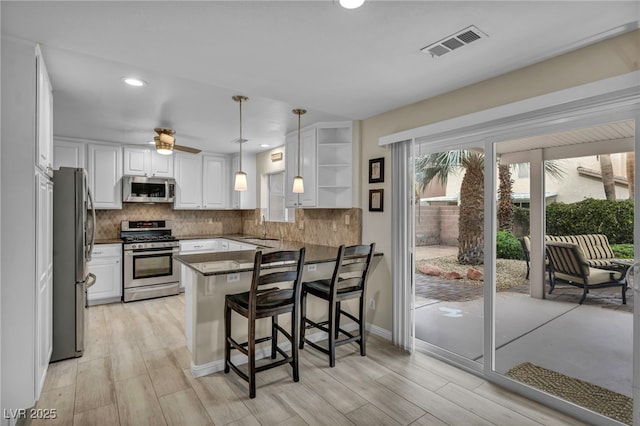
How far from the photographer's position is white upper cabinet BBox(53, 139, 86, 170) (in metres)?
4.67

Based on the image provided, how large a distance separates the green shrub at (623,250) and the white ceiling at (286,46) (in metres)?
1.29

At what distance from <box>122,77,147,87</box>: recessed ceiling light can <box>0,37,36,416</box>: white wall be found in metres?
0.68

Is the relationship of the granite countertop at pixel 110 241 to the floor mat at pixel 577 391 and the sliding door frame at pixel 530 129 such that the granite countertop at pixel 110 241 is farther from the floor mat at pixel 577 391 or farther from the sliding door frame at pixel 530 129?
the floor mat at pixel 577 391

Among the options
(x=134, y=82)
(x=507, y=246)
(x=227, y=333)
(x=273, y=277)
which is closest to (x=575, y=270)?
(x=507, y=246)

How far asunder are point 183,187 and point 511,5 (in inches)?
208

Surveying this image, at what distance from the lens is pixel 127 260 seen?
491 centimetres

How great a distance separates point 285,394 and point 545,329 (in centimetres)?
206

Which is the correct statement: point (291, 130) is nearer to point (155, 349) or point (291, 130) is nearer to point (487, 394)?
point (155, 349)

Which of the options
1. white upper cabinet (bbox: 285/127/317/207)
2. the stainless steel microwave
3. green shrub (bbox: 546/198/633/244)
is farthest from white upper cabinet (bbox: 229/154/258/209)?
green shrub (bbox: 546/198/633/244)

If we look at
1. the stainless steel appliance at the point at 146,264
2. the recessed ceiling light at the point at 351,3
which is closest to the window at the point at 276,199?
the stainless steel appliance at the point at 146,264

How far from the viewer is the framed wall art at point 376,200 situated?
358 cm

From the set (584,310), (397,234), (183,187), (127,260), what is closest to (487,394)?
(584,310)

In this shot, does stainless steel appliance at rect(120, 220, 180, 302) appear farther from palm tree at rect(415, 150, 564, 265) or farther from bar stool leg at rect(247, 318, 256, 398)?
palm tree at rect(415, 150, 564, 265)

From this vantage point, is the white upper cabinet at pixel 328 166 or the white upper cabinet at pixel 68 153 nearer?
the white upper cabinet at pixel 328 166
